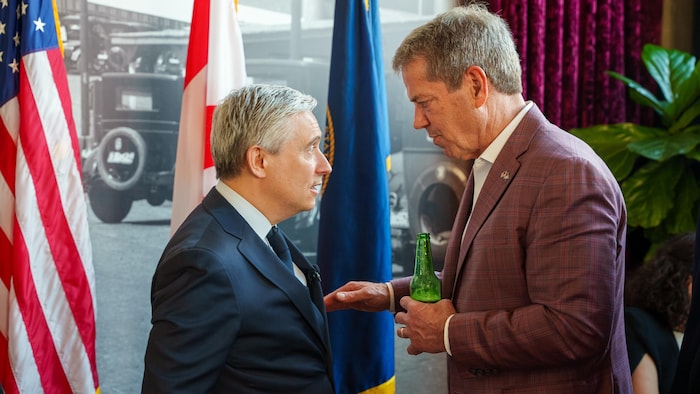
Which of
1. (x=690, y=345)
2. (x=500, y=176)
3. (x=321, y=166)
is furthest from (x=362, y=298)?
(x=690, y=345)

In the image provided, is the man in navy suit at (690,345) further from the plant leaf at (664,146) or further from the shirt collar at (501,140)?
the plant leaf at (664,146)

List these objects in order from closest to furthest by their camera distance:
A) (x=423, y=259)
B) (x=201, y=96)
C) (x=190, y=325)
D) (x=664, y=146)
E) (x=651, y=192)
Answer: (x=190, y=325), (x=423, y=259), (x=201, y=96), (x=664, y=146), (x=651, y=192)

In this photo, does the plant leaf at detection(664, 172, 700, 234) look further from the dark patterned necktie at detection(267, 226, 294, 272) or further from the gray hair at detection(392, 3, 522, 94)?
the dark patterned necktie at detection(267, 226, 294, 272)

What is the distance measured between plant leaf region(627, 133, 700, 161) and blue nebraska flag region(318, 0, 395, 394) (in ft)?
3.78

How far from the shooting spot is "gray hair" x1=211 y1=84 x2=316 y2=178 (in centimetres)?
169

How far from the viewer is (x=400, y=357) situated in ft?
11.9

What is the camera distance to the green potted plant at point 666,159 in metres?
3.42

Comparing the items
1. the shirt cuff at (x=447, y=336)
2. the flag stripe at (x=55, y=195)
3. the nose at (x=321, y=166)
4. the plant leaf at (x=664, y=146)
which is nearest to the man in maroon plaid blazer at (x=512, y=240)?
the shirt cuff at (x=447, y=336)

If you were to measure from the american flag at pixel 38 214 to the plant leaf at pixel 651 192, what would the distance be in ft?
7.64

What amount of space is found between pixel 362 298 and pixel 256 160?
63 centimetres

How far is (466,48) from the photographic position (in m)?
1.73

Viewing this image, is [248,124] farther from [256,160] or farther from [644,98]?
[644,98]

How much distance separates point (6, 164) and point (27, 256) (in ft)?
1.03

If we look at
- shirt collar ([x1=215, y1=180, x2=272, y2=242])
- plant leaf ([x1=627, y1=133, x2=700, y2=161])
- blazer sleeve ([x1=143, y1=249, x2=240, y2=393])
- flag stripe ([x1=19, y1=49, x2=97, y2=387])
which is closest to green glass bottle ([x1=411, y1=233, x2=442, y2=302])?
shirt collar ([x1=215, y1=180, x2=272, y2=242])
